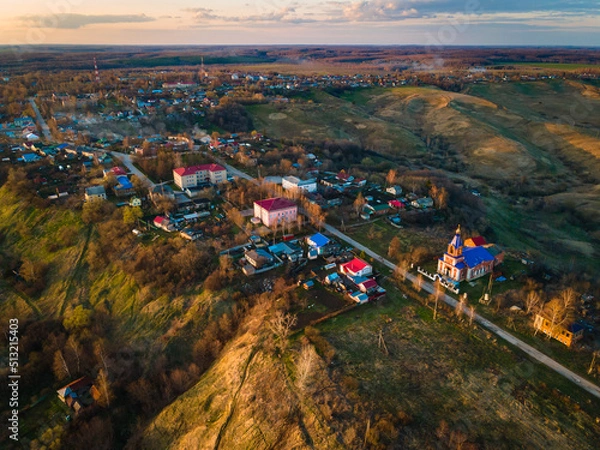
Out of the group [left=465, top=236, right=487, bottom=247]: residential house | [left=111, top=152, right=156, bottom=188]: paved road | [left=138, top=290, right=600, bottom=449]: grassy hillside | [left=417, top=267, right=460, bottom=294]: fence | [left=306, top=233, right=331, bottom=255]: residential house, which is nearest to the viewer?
[left=138, top=290, right=600, bottom=449]: grassy hillside

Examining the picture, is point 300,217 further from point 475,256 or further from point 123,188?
point 123,188

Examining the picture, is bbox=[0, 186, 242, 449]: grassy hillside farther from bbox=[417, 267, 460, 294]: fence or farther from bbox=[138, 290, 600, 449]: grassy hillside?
bbox=[417, 267, 460, 294]: fence

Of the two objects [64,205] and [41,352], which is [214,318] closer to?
[41,352]

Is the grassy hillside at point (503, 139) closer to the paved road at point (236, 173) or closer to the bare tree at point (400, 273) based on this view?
the bare tree at point (400, 273)

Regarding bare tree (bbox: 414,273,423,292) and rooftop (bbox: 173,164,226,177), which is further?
rooftop (bbox: 173,164,226,177)

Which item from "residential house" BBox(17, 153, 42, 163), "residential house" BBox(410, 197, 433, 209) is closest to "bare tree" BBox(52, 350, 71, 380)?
"residential house" BBox(410, 197, 433, 209)

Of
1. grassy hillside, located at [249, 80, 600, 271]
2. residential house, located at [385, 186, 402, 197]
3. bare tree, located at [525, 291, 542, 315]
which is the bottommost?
grassy hillside, located at [249, 80, 600, 271]
